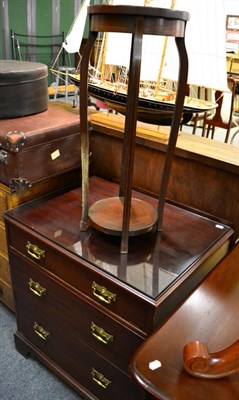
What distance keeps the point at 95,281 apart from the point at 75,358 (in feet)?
1.34

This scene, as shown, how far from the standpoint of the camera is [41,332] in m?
1.31

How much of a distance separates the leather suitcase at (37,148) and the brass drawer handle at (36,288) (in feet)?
1.12

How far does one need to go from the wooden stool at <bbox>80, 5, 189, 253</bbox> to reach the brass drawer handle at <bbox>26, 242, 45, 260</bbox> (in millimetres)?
163

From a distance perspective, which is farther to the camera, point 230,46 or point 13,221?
point 230,46

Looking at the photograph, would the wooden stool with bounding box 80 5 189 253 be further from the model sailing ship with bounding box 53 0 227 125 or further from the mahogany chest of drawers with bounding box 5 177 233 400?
the model sailing ship with bounding box 53 0 227 125

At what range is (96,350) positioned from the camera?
43.7 inches

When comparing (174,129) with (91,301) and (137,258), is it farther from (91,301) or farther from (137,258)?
(91,301)

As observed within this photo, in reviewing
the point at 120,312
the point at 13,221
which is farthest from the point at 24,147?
the point at 120,312

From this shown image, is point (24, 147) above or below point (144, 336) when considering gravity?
above

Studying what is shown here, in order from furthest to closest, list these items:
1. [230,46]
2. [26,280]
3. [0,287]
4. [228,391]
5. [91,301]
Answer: [230,46] < [0,287] < [26,280] < [91,301] < [228,391]

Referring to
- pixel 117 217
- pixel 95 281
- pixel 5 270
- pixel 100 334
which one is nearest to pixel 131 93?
pixel 117 217

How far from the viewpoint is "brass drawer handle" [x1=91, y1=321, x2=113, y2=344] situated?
104cm

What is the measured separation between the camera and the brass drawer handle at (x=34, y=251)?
3.68 feet

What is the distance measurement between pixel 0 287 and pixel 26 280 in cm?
39
